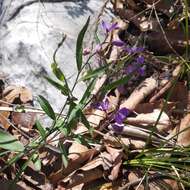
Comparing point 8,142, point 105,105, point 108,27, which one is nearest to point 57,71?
point 8,142

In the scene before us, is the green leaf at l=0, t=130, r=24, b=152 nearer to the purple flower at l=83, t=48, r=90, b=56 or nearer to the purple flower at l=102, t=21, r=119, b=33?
the purple flower at l=83, t=48, r=90, b=56

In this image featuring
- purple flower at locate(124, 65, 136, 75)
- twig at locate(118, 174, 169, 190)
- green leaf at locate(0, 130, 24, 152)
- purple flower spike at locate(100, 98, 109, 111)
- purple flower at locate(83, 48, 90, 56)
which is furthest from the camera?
purple flower at locate(83, 48, 90, 56)

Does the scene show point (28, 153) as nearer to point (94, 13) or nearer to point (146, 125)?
point (146, 125)

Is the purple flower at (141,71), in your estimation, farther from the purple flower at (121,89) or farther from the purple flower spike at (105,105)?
the purple flower spike at (105,105)

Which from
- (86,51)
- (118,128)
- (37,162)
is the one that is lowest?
(37,162)

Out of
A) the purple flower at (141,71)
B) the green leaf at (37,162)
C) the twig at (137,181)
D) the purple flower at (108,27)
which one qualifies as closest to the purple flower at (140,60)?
the purple flower at (141,71)

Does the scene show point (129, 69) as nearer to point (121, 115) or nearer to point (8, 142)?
point (121, 115)

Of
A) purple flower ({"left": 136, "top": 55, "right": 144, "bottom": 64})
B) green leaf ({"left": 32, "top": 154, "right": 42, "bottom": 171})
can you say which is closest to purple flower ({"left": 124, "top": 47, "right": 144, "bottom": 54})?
purple flower ({"left": 136, "top": 55, "right": 144, "bottom": 64})
